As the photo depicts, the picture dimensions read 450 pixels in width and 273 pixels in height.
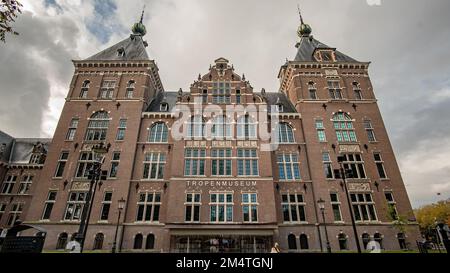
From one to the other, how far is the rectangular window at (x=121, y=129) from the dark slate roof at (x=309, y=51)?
86.2 ft

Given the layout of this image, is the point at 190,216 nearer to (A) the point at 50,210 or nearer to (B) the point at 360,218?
(A) the point at 50,210

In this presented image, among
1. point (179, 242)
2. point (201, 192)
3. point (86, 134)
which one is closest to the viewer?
point (179, 242)

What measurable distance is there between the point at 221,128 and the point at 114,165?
1331 cm

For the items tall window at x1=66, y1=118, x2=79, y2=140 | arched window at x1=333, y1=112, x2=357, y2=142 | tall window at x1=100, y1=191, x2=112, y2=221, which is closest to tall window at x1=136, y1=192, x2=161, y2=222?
tall window at x1=100, y1=191, x2=112, y2=221

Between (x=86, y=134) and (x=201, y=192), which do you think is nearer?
(x=201, y=192)

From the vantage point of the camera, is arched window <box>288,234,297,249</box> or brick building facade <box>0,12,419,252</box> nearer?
brick building facade <box>0,12,419,252</box>

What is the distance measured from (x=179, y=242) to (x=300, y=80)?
84.3 ft

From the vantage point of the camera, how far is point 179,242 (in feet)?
76.5

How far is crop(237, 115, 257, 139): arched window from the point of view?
28.4m

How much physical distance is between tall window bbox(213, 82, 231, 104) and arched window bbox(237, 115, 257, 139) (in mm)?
3125

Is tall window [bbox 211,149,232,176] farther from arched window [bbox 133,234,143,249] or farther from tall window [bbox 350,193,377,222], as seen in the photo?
tall window [bbox 350,193,377,222]

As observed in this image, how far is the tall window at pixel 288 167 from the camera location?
27.9 meters

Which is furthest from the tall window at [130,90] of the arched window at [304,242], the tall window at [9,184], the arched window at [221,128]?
the arched window at [304,242]
